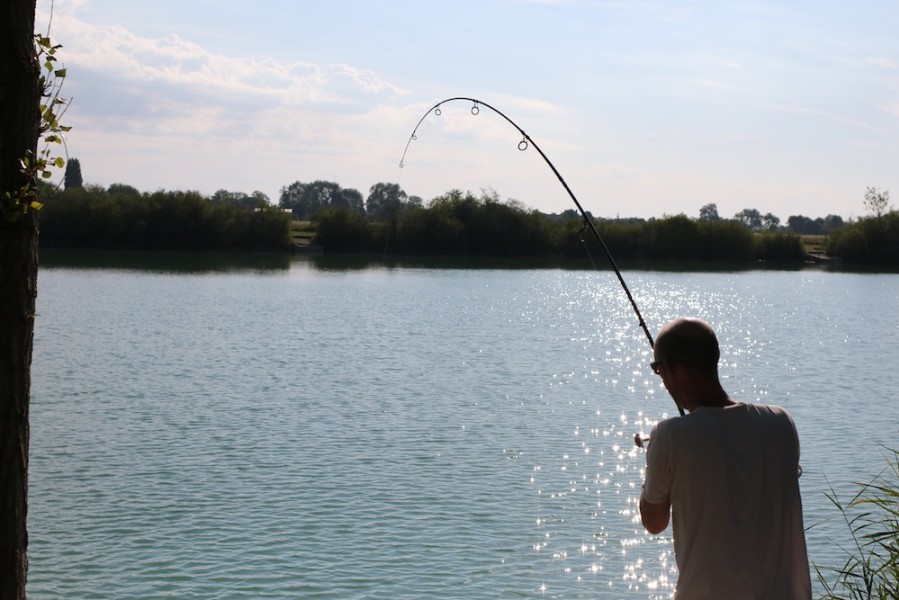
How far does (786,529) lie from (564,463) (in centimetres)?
1004

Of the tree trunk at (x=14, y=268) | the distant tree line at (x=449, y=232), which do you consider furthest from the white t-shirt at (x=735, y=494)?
the distant tree line at (x=449, y=232)

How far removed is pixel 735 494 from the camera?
3084 mm

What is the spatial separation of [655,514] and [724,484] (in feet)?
0.83

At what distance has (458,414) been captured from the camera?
1614cm

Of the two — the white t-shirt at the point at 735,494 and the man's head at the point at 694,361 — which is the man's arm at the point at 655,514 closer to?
the white t-shirt at the point at 735,494

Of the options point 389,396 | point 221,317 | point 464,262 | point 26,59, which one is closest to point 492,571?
point 26,59

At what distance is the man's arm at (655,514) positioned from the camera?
10.5 ft

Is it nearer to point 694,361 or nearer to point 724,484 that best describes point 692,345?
point 694,361

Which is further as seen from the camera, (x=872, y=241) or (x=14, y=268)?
(x=872, y=241)

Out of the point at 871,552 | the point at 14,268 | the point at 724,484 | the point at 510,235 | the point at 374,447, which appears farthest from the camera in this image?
the point at 510,235

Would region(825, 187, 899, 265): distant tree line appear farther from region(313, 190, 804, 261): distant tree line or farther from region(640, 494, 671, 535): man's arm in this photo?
region(640, 494, 671, 535): man's arm

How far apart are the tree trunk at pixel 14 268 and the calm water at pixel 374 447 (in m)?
5.19

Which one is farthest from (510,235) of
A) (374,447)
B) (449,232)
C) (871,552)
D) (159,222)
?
(871,552)

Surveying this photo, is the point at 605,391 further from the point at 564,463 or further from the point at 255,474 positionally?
the point at 255,474
